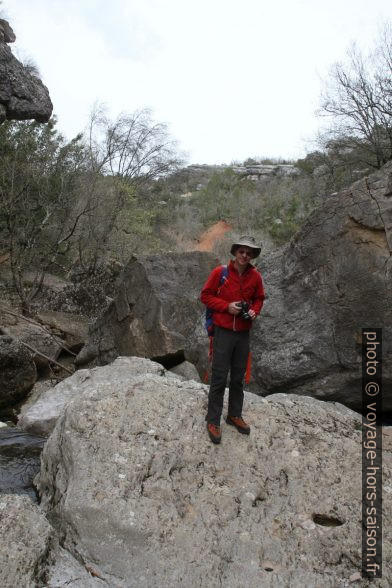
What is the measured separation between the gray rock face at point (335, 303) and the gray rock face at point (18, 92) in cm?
649

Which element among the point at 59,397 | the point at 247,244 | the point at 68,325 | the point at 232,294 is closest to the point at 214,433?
the point at 232,294

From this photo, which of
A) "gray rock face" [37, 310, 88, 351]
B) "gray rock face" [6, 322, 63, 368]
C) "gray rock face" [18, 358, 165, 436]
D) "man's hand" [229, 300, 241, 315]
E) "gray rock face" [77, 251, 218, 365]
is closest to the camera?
"man's hand" [229, 300, 241, 315]

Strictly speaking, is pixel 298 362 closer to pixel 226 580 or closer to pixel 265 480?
pixel 265 480

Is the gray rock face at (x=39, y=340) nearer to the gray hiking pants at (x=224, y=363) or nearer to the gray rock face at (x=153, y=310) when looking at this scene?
the gray rock face at (x=153, y=310)

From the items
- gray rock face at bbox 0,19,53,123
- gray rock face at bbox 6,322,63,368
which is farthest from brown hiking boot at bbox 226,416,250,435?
gray rock face at bbox 0,19,53,123

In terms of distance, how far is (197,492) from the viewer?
3.45 meters

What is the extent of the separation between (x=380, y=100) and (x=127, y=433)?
15.3 meters

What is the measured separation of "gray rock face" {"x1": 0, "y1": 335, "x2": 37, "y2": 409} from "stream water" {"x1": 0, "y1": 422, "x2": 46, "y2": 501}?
1.71m

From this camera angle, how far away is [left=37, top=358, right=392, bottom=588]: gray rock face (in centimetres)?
297

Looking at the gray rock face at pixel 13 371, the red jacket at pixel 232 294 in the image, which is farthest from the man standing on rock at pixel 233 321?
the gray rock face at pixel 13 371

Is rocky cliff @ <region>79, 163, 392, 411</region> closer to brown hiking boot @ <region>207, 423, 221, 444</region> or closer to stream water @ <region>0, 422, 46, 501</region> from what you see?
brown hiking boot @ <region>207, 423, 221, 444</region>

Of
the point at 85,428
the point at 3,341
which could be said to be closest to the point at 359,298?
the point at 85,428

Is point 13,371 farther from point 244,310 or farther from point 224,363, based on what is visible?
point 244,310

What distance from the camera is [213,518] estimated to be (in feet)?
10.7
